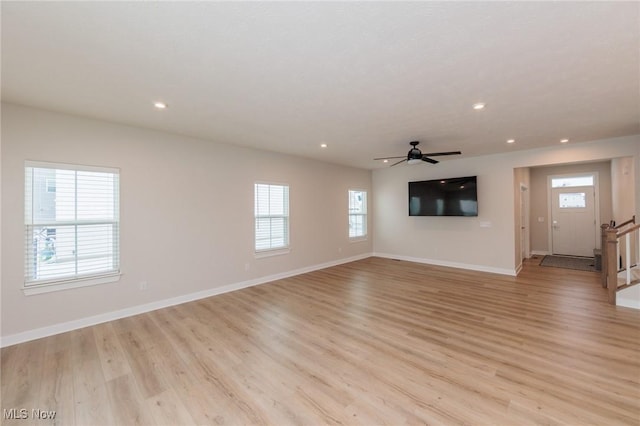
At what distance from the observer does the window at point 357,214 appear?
756 centimetres

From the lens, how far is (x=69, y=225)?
10.7ft

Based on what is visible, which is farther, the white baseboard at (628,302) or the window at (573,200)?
the window at (573,200)

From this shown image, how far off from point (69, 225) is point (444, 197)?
710cm

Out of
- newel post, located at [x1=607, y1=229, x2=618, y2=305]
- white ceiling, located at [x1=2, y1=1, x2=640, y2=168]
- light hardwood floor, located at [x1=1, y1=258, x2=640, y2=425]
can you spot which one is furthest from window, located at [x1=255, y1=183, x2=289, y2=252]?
newel post, located at [x1=607, y1=229, x2=618, y2=305]

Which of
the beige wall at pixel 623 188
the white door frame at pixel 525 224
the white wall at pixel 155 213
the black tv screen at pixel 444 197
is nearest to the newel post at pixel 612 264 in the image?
the beige wall at pixel 623 188

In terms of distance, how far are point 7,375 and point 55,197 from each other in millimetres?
1939

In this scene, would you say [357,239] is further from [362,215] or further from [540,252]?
[540,252]

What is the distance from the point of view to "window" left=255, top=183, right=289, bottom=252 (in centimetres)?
532

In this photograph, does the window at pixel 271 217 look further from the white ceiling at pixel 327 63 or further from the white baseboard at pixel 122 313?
the white ceiling at pixel 327 63

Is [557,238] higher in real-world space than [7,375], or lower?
higher

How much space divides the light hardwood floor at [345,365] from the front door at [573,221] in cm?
440

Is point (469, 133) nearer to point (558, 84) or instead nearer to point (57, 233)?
point (558, 84)

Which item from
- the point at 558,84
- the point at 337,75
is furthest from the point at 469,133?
the point at 337,75

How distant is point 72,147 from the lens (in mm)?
3299
